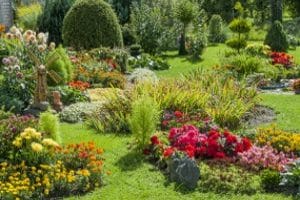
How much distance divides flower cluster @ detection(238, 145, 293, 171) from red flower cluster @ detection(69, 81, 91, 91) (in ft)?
22.3

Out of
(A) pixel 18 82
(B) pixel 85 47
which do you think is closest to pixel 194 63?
(B) pixel 85 47

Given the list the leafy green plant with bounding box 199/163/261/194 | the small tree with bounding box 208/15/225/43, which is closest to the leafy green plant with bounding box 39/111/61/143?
the leafy green plant with bounding box 199/163/261/194

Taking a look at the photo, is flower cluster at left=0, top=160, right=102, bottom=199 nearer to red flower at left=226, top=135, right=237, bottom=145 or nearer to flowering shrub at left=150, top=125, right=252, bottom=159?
flowering shrub at left=150, top=125, right=252, bottom=159

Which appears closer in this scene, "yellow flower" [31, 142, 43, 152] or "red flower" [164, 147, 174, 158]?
"yellow flower" [31, 142, 43, 152]

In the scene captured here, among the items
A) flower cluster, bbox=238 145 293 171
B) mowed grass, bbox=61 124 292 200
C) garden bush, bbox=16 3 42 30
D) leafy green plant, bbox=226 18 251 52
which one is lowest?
mowed grass, bbox=61 124 292 200

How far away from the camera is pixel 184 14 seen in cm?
2500

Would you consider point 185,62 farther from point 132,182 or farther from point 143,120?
point 132,182

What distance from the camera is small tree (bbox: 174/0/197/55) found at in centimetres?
2489

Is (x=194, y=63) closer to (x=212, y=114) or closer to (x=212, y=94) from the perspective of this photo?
(x=212, y=94)

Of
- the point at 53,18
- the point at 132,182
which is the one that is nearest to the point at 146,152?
the point at 132,182

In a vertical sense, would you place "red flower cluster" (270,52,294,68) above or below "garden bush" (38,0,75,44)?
below

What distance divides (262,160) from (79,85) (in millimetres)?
7490

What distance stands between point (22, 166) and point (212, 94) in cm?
654

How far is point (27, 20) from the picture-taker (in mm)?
30828
